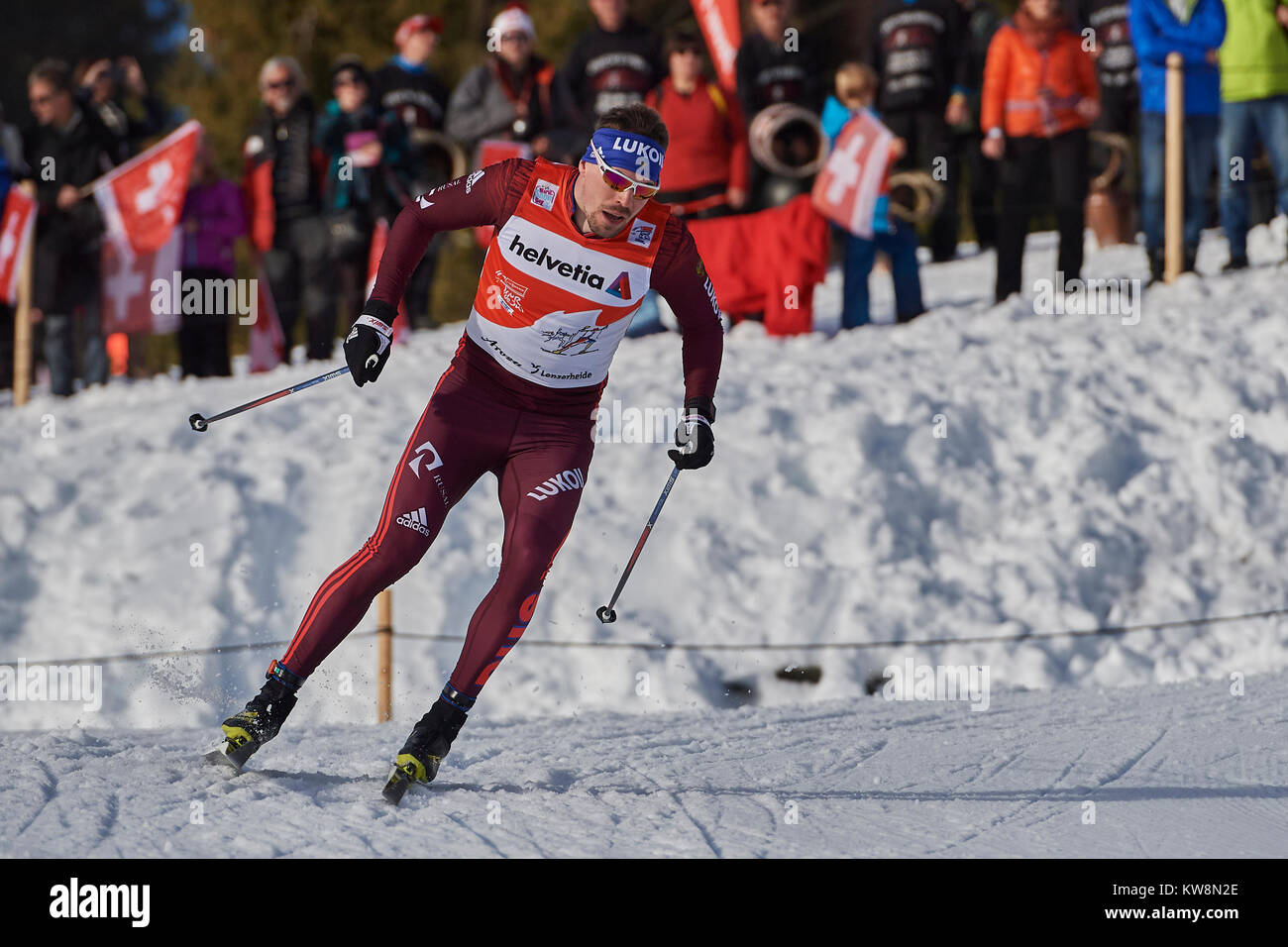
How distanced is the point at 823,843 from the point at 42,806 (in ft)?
8.16

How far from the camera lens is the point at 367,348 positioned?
5.03 meters

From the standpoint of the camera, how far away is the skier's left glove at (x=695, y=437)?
208 inches

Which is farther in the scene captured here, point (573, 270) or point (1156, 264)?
point (1156, 264)

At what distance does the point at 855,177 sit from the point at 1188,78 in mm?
2315

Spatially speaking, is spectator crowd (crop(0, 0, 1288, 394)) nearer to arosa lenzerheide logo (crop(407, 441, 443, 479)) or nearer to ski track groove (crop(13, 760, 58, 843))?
ski track groove (crop(13, 760, 58, 843))

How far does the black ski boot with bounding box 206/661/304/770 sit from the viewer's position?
5.13m

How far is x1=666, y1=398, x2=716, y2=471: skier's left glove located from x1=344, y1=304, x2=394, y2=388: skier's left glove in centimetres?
99

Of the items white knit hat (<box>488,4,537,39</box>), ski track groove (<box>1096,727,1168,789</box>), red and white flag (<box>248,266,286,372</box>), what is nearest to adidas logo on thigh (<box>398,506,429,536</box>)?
ski track groove (<box>1096,727,1168,789</box>)
